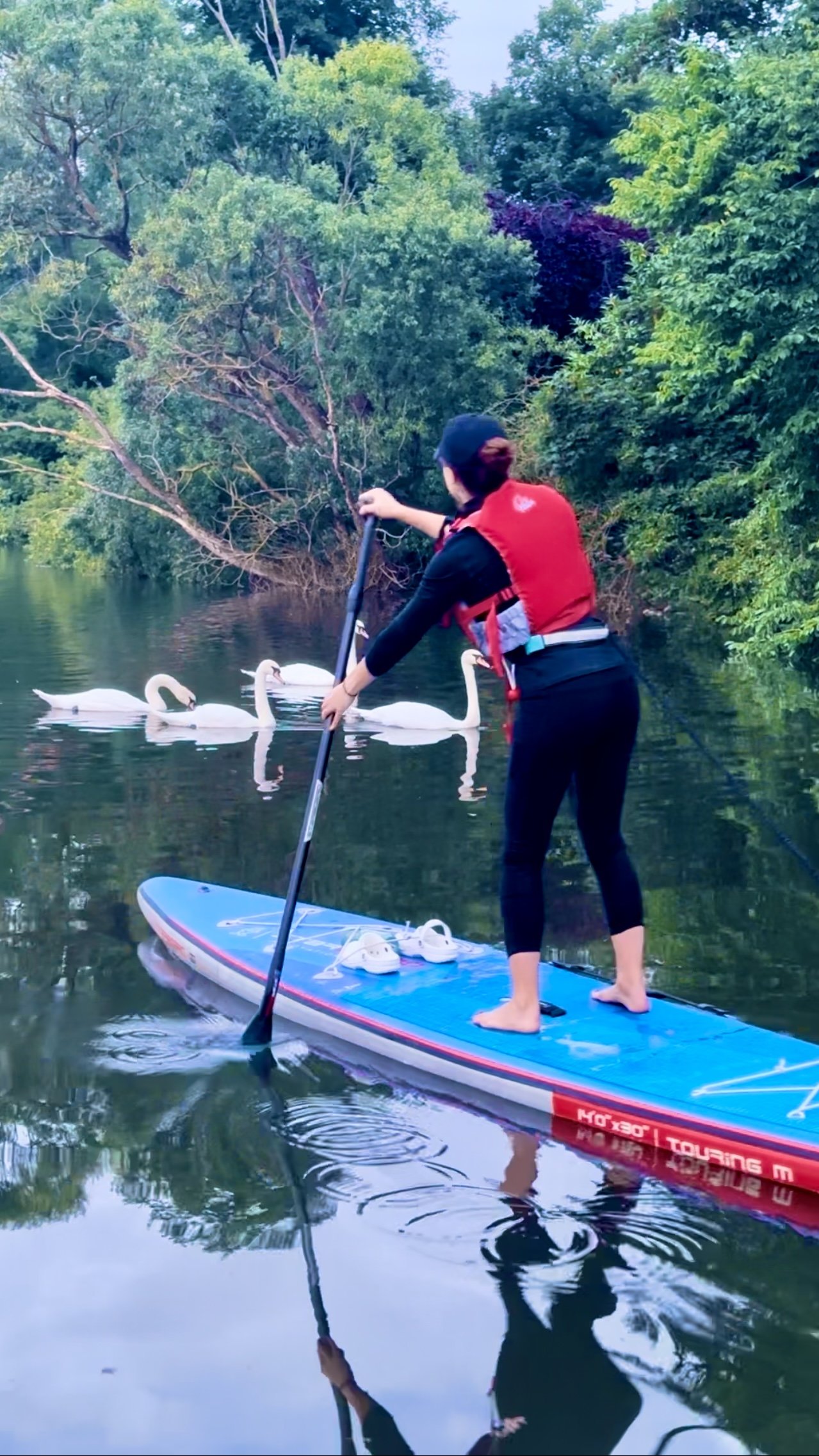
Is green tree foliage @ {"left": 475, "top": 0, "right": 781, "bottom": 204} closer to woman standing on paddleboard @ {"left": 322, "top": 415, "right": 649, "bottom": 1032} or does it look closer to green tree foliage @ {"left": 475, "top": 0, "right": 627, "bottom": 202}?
green tree foliage @ {"left": 475, "top": 0, "right": 627, "bottom": 202}

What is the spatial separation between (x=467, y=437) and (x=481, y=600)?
0.48m

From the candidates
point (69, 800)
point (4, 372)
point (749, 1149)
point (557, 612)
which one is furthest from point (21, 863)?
point (4, 372)

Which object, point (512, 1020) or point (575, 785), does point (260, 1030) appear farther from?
point (575, 785)

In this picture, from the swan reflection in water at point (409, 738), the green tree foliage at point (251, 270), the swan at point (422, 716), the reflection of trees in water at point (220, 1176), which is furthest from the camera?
the green tree foliage at point (251, 270)

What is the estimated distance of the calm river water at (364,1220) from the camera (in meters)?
3.25

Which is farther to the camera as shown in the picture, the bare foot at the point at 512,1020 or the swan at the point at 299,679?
the swan at the point at 299,679

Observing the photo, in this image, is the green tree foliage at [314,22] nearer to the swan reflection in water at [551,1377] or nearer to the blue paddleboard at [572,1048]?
the blue paddleboard at [572,1048]

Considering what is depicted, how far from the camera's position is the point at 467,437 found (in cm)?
465

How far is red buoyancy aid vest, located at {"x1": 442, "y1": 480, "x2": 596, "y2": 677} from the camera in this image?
4598 millimetres

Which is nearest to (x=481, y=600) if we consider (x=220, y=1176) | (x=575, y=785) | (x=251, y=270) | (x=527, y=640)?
(x=527, y=640)

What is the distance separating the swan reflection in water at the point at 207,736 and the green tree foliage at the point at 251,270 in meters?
14.8

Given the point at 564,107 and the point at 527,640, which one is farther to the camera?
the point at 564,107

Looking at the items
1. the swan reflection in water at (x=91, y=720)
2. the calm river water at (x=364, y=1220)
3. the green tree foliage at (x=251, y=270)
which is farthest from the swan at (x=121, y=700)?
the green tree foliage at (x=251, y=270)

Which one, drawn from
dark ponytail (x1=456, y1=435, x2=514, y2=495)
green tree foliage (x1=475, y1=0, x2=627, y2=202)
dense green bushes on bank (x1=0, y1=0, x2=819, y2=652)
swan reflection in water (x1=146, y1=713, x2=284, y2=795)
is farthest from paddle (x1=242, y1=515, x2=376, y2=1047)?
green tree foliage (x1=475, y1=0, x2=627, y2=202)
